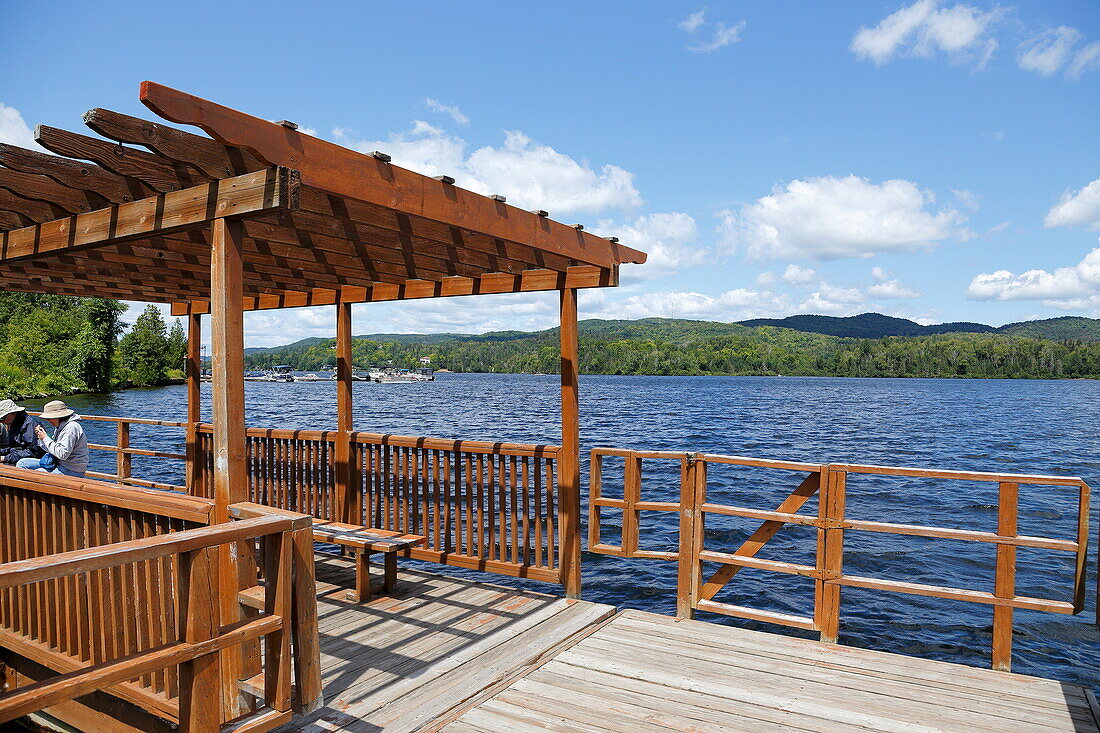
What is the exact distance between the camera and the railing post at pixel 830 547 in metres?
4.36

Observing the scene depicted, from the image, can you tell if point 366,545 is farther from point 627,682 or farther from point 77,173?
point 77,173

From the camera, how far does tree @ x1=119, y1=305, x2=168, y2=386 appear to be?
60844mm

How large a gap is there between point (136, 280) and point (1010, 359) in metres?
112

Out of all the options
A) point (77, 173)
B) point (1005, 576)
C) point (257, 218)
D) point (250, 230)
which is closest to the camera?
point (257, 218)

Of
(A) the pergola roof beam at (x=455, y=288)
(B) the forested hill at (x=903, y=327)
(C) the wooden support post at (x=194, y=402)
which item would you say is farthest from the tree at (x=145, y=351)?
(B) the forested hill at (x=903, y=327)

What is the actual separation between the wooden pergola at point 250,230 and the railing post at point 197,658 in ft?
1.37

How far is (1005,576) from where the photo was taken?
13.3 ft

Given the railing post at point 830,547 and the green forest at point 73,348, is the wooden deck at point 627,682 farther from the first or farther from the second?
the green forest at point 73,348

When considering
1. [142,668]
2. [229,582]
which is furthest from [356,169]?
[142,668]

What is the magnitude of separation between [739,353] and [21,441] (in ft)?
357

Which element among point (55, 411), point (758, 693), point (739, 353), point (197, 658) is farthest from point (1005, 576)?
point (739, 353)

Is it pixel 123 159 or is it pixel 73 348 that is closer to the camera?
pixel 123 159

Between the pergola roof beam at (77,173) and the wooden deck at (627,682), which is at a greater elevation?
the pergola roof beam at (77,173)

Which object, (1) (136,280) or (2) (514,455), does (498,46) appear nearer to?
(1) (136,280)
